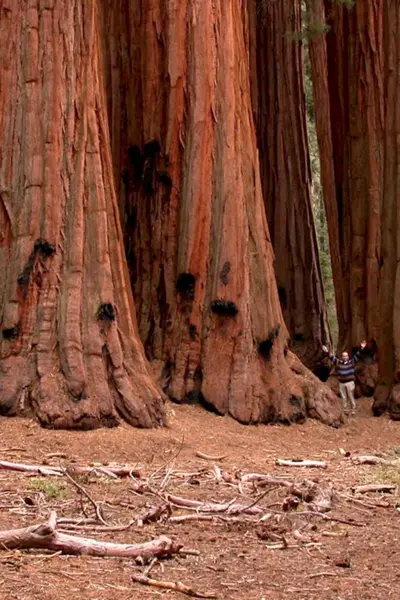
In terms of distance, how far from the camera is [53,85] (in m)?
10.8

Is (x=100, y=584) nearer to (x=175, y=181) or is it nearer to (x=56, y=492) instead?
(x=56, y=492)

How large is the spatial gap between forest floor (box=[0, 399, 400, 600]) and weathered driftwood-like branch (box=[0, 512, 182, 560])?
52 mm

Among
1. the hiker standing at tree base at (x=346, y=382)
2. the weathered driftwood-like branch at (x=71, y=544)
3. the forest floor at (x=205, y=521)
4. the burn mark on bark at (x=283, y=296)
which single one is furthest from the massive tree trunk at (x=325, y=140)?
the weathered driftwood-like branch at (x=71, y=544)

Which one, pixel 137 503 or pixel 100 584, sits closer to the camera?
pixel 100 584

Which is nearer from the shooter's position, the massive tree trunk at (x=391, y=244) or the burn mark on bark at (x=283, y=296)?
the massive tree trunk at (x=391, y=244)

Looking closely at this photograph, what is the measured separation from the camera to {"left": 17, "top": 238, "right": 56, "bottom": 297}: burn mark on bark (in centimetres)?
1037

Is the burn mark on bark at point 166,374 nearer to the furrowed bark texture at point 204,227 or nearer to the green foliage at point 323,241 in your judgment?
the furrowed bark texture at point 204,227

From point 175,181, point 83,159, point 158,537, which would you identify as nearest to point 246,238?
point 175,181

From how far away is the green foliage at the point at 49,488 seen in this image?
684 cm

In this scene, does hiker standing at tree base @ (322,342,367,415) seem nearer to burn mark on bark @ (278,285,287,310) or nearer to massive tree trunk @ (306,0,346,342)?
massive tree trunk @ (306,0,346,342)

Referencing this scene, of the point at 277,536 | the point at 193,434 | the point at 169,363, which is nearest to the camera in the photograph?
the point at 277,536

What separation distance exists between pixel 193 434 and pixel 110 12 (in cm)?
596

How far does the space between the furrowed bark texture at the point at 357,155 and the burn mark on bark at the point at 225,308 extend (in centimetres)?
505

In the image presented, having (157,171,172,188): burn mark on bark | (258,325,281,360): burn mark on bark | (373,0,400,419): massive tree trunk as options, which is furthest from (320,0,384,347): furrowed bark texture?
(157,171,172,188): burn mark on bark
